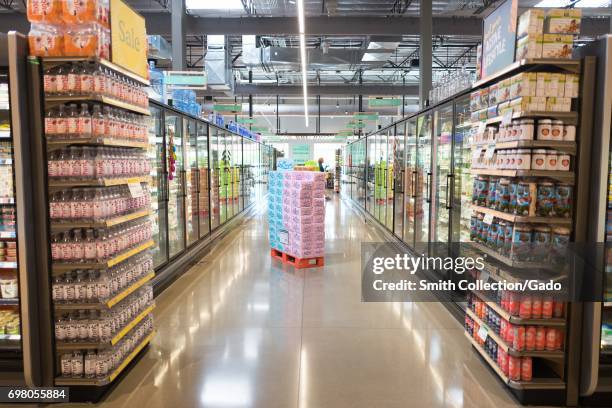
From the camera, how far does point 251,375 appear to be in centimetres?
359

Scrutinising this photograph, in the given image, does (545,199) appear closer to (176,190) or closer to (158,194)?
(158,194)

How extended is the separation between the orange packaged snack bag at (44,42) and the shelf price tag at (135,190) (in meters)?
1.07

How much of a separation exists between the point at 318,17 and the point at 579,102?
28.9 ft

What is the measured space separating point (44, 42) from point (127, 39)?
0.67 metres

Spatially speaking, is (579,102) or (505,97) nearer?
(579,102)

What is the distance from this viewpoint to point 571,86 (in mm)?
3031

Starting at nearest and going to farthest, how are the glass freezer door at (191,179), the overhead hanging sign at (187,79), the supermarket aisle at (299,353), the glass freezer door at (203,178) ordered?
the supermarket aisle at (299,353) < the glass freezer door at (191,179) < the overhead hanging sign at (187,79) < the glass freezer door at (203,178)

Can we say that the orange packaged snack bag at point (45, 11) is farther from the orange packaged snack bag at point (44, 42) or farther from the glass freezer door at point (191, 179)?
the glass freezer door at point (191, 179)

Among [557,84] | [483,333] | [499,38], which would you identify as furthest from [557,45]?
[483,333]

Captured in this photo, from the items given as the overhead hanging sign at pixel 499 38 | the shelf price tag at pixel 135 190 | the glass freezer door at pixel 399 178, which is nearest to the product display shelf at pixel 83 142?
the shelf price tag at pixel 135 190

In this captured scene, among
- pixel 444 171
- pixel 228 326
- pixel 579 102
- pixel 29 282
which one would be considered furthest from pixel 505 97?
pixel 29 282

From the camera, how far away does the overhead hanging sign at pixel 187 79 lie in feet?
27.8

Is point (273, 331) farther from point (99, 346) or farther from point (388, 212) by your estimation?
point (388, 212)

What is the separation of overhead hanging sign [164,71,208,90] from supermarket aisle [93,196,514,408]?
156 inches
